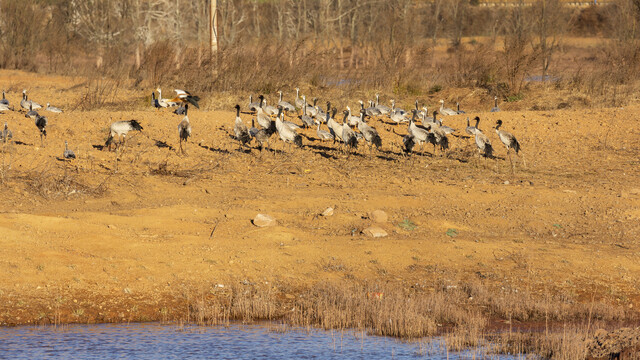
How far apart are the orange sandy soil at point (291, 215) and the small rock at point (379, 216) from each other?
0.17 meters

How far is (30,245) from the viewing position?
10.4m

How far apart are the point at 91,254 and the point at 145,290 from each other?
3.66 feet

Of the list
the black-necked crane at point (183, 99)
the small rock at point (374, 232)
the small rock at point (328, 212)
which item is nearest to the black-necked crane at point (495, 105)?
the black-necked crane at point (183, 99)

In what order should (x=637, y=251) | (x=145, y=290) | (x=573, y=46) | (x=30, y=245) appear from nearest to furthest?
1. (x=145, y=290)
2. (x=30, y=245)
3. (x=637, y=251)
4. (x=573, y=46)

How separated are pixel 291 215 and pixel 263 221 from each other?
0.77m

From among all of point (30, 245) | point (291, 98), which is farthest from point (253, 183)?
point (291, 98)

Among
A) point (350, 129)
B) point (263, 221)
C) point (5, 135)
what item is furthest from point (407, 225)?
point (5, 135)

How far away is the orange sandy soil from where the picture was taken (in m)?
10.0

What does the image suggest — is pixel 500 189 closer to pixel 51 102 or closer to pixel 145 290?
pixel 145 290

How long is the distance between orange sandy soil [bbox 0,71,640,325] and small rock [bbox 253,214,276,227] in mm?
188

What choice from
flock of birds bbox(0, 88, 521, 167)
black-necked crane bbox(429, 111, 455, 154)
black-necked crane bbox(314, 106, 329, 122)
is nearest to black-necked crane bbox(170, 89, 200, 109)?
flock of birds bbox(0, 88, 521, 167)

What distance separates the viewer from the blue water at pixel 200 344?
25.7 feet

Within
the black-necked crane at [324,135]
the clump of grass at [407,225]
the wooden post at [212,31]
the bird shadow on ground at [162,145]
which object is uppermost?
the wooden post at [212,31]

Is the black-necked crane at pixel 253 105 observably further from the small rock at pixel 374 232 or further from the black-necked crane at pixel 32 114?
the small rock at pixel 374 232
